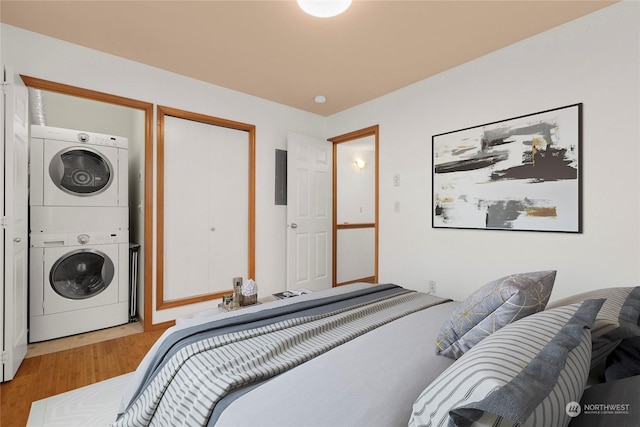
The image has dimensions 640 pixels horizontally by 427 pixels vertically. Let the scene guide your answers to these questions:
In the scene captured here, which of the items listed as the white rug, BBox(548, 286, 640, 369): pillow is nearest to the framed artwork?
BBox(548, 286, 640, 369): pillow

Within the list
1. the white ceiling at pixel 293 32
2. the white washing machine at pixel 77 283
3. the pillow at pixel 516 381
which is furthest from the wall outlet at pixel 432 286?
the white washing machine at pixel 77 283

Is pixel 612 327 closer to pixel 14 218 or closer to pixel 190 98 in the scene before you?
pixel 14 218

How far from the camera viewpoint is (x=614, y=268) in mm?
1996

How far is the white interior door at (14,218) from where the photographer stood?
1.89m

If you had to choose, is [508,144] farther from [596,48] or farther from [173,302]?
[173,302]

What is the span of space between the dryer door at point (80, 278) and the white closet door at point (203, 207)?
53cm

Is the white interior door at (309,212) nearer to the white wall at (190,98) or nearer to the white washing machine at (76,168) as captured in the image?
the white wall at (190,98)

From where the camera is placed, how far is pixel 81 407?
1.74 metres

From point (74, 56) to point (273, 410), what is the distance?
10.3ft

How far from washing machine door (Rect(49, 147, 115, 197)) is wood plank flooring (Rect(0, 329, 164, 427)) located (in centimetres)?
141

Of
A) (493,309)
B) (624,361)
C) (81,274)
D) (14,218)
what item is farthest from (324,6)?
(81,274)

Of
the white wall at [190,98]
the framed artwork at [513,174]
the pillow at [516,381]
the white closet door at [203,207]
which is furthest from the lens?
the white closet door at [203,207]

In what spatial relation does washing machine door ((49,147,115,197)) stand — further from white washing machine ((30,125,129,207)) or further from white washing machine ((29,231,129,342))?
white washing machine ((29,231,129,342))

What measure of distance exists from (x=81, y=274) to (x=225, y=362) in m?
2.74
